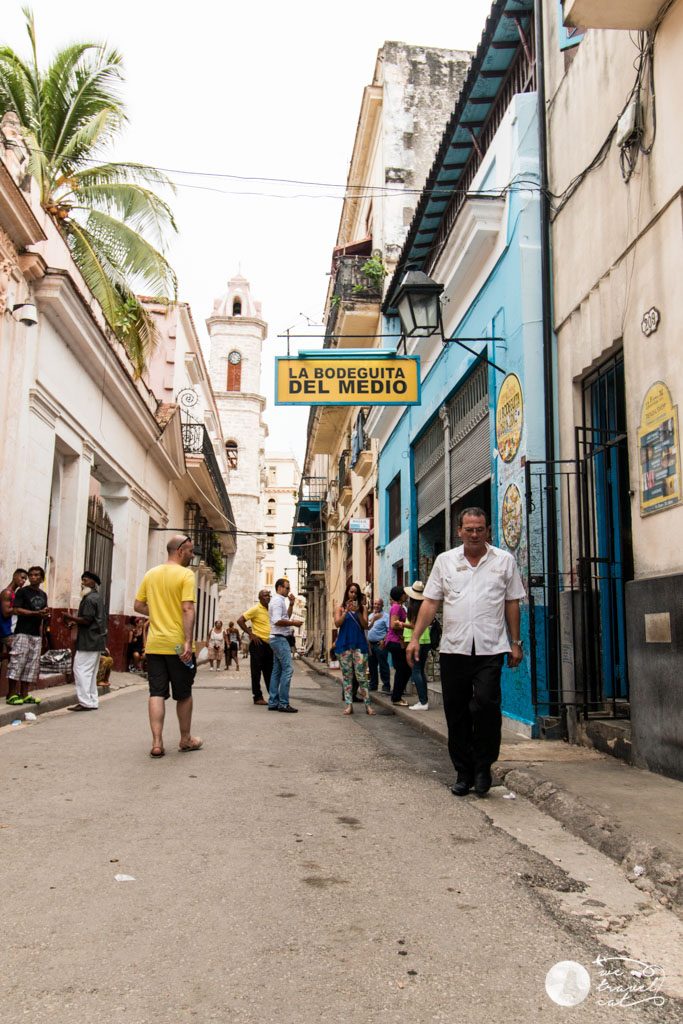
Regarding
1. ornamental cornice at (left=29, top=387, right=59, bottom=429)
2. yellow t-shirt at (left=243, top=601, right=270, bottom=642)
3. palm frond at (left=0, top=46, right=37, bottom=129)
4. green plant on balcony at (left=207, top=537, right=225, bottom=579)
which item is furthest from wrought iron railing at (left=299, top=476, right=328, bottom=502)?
yellow t-shirt at (left=243, top=601, right=270, bottom=642)

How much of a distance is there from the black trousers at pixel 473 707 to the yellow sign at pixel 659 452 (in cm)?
159

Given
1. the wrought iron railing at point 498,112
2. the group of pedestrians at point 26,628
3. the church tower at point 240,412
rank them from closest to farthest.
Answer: the wrought iron railing at point 498,112 < the group of pedestrians at point 26,628 < the church tower at point 240,412

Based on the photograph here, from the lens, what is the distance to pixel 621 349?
713cm

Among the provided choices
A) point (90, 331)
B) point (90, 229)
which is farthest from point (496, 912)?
point (90, 229)

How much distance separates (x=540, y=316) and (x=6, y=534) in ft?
23.8

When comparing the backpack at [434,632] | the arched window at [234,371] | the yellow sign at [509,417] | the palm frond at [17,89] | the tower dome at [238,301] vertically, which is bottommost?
the backpack at [434,632]

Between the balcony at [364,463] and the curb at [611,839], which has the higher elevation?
the balcony at [364,463]

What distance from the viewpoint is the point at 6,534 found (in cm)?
1145

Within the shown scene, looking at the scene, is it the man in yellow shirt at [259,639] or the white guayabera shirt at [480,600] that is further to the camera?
the man in yellow shirt at [259,639]

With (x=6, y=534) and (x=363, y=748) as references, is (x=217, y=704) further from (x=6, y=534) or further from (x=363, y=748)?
(x=363, y=748)

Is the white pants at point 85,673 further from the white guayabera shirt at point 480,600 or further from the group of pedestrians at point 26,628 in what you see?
the white guayabera shirt at point 480,600

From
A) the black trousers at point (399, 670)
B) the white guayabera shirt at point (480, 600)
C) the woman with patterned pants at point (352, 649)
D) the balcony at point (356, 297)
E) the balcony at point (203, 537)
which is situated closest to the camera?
the white guayabera shirt at point (480, 600)

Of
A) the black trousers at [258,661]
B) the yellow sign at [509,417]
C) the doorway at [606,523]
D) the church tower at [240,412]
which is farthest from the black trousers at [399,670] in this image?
the church tower at [240,412]

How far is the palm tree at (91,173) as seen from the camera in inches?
571
